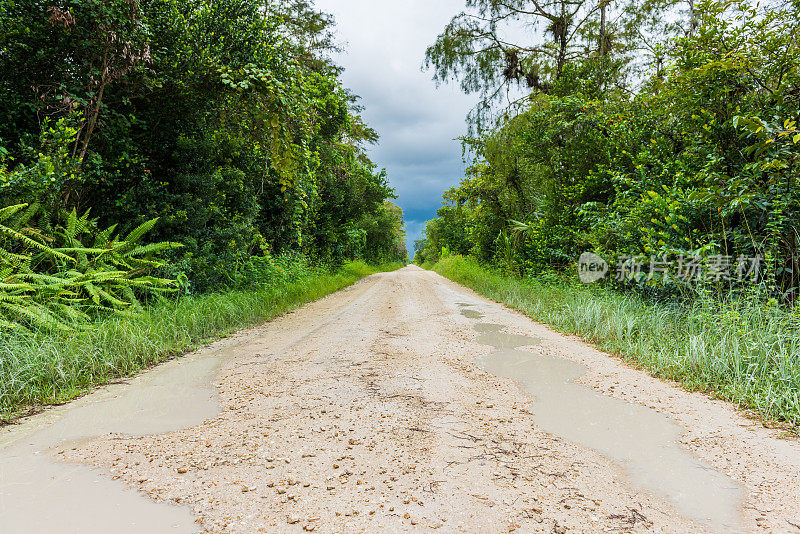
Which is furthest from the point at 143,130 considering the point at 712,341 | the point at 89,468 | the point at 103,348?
the point at 712,341

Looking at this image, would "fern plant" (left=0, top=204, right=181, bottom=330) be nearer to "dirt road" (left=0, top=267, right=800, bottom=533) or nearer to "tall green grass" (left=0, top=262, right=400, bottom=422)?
"tall green grass" (left=0, top=262, right=400, bottom=422)

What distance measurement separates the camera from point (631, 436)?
2264 mm

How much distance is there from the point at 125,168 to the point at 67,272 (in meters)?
2.13

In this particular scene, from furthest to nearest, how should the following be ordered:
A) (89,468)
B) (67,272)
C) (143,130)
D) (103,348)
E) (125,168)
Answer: (143,130) < (125,168) < (67,272) < (103,348) < (89,468)

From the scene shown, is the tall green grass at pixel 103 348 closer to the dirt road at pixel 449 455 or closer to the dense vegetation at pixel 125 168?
the dense vegetation at pixel 125 168

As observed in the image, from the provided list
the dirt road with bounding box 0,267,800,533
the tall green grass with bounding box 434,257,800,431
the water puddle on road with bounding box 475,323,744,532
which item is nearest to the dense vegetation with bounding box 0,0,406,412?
the dirt road with bounding box 0,267,800,533

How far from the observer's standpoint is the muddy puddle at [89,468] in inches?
57.7

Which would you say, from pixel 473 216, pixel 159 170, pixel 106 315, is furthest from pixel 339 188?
pixel 106 315

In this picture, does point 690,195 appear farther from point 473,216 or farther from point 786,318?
point 473,216

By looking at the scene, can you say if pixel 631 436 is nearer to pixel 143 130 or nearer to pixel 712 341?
pixel 712 341

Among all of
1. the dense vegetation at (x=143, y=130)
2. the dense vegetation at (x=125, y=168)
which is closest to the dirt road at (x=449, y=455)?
the dense vegetation at (x=125, y=168)

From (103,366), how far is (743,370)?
5.67 meters

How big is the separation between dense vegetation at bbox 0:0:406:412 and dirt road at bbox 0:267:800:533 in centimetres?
159

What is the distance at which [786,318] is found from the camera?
11.1 feet
